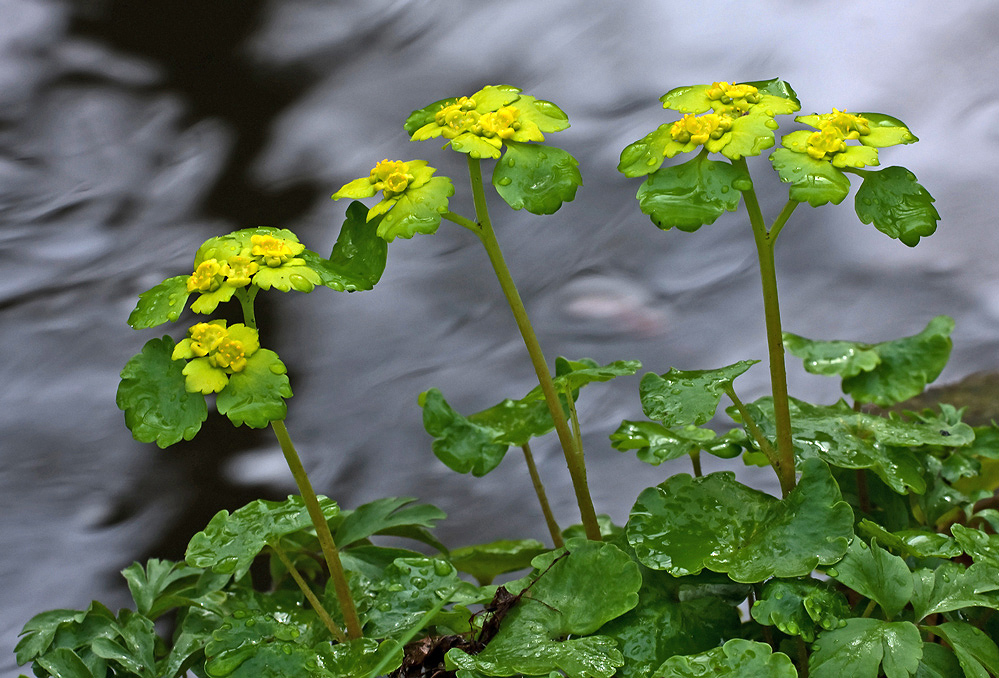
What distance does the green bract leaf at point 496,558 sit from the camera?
43.8 inches

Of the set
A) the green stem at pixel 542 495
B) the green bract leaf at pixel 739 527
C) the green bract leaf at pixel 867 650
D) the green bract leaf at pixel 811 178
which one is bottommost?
the green bract leaf at pixel 867 650

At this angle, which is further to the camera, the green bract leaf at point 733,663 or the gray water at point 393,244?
the gray water at point 393,244

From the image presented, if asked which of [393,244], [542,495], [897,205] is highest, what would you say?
[393,244]

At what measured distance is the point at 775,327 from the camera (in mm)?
806

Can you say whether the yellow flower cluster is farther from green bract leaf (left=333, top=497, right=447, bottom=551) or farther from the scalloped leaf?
green bract leaf (left=333, top=497, right=447, bottom=551)

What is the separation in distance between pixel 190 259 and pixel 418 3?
71cm

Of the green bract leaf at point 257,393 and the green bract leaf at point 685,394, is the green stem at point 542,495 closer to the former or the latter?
the green bract leaf at point 685,394

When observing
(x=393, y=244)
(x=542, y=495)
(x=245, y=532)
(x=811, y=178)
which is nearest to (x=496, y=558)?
(x=542, y=495)

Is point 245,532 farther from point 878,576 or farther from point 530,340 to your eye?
point 878,576

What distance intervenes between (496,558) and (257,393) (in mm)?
516

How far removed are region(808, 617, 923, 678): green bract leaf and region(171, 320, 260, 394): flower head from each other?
1.74ft

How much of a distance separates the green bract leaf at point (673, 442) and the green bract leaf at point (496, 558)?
0.72ft

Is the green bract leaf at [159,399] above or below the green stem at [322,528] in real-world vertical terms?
above

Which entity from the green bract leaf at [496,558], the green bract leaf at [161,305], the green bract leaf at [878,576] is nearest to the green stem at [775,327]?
the green bract leaf at [878,576]
